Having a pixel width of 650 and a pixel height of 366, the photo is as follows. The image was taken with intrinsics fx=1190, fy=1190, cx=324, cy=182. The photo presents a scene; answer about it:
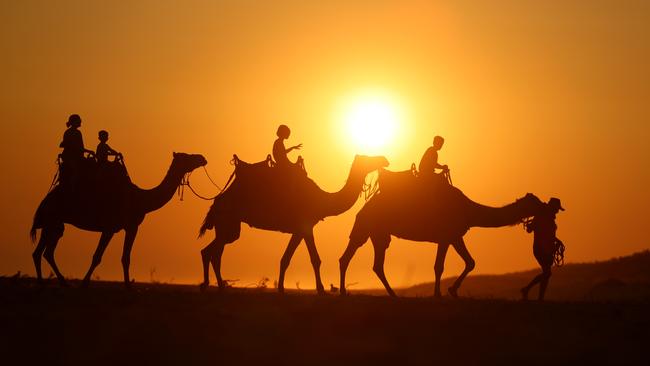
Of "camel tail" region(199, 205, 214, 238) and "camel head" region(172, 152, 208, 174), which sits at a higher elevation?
"camel head" region(172, 152, 208, 174)

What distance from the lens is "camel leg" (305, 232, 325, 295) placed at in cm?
2417

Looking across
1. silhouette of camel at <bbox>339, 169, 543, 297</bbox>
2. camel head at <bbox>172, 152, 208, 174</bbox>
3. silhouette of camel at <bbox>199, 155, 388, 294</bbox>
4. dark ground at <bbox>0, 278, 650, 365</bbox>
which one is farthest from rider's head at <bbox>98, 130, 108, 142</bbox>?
silhouette of camel at <bbox>339, 169, 543, 297</bbox>

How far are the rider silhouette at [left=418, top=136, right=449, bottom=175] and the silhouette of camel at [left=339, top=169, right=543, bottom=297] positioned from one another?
22 centimetres

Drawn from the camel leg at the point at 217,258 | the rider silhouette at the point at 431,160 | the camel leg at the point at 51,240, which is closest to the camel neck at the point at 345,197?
the rider silhouette at the point at 431,160

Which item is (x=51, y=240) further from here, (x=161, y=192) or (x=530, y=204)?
(x=530, y=204)

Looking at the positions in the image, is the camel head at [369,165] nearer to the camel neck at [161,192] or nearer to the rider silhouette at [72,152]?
the camel neck at [161,192]

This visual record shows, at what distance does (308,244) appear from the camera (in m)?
25.0

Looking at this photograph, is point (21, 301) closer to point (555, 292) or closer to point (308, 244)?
point (308, 244)

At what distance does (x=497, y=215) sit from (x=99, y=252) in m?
8.78

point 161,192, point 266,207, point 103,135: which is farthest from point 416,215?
point 103,135

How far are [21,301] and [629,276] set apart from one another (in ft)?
84.7

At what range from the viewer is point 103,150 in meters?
24.8

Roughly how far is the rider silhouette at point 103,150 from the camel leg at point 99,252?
1.55 metres

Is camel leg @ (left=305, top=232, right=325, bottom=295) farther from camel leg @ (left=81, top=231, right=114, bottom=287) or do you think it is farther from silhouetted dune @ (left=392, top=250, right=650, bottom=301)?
silhouetted dune @ (left=392, top=250, right=650, bottom=301)
